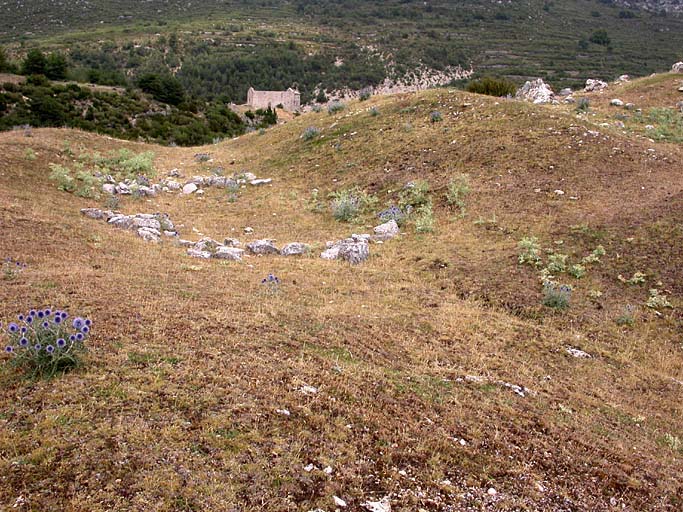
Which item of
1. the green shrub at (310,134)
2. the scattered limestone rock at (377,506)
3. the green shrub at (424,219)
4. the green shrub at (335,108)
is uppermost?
the green shrub at (335,108)

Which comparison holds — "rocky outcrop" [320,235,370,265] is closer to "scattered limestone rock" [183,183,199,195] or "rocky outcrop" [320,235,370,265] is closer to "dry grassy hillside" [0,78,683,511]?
"dry grassy hillside" [0,78,683,511]

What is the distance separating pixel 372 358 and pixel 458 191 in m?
8.91

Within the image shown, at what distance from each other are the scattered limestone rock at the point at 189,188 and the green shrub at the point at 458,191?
30.3ft

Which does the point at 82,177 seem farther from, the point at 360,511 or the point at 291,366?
the point at 360,511

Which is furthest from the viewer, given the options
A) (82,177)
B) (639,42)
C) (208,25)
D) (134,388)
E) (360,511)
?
(208,25)

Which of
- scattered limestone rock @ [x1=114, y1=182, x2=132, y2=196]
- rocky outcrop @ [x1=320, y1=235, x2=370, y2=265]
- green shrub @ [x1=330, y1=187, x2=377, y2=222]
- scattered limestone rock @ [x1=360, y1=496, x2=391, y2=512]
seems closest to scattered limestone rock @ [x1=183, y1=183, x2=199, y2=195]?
scattered limestone rock @ [x1=114, y1=182, x2=132, y2=196]

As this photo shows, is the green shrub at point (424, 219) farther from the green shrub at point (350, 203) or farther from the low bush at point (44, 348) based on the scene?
the low bush at point (44, 348)

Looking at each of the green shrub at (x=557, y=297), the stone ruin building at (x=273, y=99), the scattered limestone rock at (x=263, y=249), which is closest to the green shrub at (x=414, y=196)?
the scattered limestone rock at (x=263, y=249)

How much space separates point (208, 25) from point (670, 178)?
101 meters

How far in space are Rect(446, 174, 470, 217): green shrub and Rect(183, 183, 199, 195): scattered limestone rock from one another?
30.3 ft

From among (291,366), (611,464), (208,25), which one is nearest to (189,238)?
(291,366)

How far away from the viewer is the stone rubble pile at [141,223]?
11.4 metres

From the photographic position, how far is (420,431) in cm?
462

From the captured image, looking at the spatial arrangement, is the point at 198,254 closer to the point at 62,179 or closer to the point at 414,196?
the point at 414,196
